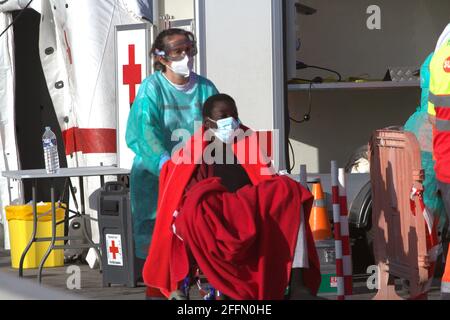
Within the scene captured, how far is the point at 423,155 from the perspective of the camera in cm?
729

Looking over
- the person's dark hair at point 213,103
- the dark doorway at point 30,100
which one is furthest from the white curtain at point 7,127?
the person's dark hair at point 213,103

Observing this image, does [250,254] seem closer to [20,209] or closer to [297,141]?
[20,209]

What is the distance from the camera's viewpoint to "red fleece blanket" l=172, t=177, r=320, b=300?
5.83 meters

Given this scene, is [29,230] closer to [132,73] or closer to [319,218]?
[132,73]

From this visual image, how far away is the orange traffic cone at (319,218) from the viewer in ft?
26.7

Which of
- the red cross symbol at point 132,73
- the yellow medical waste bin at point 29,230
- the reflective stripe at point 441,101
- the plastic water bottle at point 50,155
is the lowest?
the yellow medical waste bin at point 29,230

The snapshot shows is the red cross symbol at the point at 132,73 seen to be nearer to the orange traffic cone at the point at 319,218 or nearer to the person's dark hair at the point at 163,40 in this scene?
the orange traffic cone at the point at 319,218

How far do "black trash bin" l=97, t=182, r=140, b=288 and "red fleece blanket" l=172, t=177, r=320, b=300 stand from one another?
240 cm

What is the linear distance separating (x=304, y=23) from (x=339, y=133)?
105 cm

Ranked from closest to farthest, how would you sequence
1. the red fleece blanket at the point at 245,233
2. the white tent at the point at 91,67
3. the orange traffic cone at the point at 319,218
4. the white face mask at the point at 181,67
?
the red fleece blanket at the point at 245,233 → the white face mask at the point at 181,67 → the orange traffic cone at the point at 319,218 → the white tent at the point at 91,67

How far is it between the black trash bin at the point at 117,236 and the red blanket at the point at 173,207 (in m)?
2.01

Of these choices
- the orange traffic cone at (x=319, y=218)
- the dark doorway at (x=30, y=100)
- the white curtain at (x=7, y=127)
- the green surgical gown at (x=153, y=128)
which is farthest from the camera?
the dark doorway at (x=30, y=100)

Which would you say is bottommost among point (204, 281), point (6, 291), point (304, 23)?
point (204, 281)

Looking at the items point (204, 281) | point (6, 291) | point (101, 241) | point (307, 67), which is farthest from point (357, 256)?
point (6, 291)
